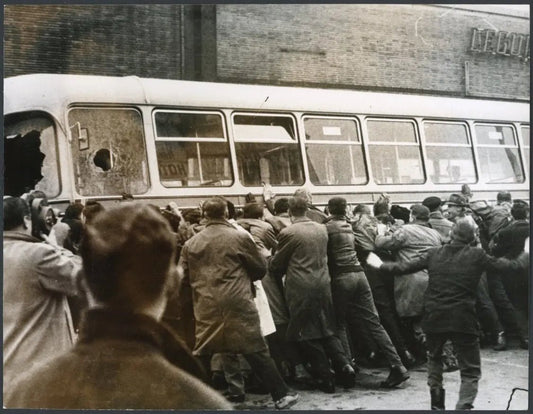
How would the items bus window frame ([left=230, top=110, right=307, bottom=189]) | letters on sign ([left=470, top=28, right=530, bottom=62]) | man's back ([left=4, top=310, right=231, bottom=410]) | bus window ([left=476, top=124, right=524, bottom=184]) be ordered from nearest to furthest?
man's back ([left=4, top=310, right=231, bottom=410]), letters on sign ([left=470, top=28, right=530, bottom=62]), bus window frame ([left=230, top=110, right=307, bottom=189]), bus window ([left=476, top=124, right=524, bottom=184])

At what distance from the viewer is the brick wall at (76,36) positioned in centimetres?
591

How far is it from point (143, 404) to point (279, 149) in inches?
116

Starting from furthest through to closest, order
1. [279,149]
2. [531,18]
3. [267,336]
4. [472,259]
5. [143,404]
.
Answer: [279,149]
[531,18]
[267,336]
[472,259]
[143,404]

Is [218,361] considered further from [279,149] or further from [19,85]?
[19,85]

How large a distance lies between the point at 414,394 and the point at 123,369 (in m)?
2.85

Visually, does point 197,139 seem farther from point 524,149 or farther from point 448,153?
point 524,149

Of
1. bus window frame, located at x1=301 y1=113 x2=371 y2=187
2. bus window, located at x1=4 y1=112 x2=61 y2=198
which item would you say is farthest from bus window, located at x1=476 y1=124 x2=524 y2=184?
bus window, located at x1=4 y1=112 x2=61 y2=198

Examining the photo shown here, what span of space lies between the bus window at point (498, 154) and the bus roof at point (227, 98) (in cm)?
17

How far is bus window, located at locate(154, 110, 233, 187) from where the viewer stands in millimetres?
6016

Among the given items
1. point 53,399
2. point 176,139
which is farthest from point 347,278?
point 53,399

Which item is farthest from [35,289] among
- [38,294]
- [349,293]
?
[349,293]

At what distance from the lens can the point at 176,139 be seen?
239 inches

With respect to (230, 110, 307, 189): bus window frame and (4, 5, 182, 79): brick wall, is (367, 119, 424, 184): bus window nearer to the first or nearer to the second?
(230, 110, 307, 189): bus window frame

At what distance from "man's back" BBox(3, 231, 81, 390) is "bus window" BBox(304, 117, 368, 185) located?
2602mm
